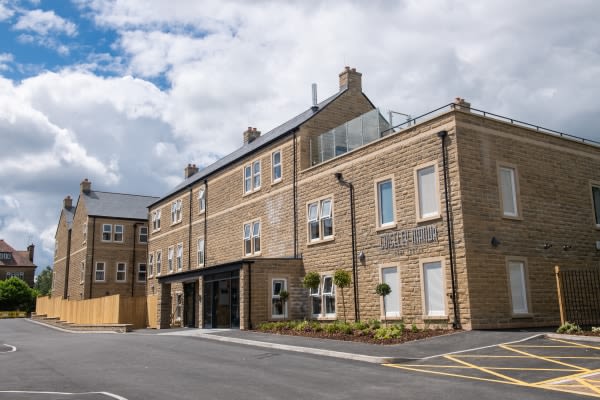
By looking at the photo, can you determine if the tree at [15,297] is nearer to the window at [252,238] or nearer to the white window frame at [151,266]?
the white window frame at [151,266]

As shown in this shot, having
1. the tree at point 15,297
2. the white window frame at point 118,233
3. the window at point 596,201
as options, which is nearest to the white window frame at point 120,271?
the white window frame at point 118,233

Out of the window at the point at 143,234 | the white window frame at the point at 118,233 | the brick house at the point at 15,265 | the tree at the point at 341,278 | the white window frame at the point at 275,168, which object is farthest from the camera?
the brick house at the point at 15,265

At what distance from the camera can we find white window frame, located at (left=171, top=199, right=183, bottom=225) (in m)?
39.8

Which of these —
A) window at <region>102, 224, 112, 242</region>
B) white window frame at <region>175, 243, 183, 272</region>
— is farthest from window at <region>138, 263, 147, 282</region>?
white window frame at <region>175, 243, 183, 272</region>

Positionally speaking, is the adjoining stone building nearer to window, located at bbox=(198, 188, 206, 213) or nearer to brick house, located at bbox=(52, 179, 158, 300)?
window, located at bbox=(198, 188, 206, 213)

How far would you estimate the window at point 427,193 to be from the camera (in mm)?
19562

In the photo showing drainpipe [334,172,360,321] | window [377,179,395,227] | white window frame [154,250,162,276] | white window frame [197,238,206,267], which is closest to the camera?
window [377,179,395,227]

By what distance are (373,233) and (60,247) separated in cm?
5079

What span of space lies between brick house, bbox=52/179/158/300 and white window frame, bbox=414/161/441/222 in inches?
1493

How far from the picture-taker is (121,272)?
171 ft

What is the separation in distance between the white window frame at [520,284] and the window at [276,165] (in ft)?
42.4

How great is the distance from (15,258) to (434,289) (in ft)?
282

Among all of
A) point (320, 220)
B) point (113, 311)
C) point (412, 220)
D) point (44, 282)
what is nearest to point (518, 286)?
point (412, 220)

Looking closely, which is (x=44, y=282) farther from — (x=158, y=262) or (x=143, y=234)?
(x=158, y=262)
